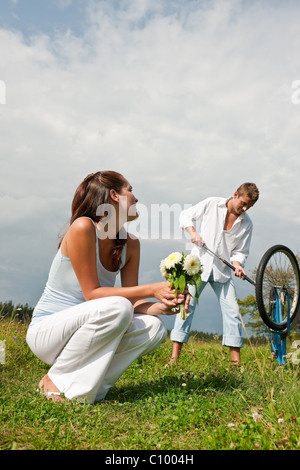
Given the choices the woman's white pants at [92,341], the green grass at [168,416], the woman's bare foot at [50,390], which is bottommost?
the green grass at [168,416]

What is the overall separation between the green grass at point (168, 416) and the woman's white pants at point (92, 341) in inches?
7.6

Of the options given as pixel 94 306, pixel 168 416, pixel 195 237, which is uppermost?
pixel 195 237

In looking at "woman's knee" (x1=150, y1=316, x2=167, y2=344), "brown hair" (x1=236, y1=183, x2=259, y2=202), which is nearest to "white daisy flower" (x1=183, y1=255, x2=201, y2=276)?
"woman's knee" (x1=150, y1=316, x2=167, y2=344)

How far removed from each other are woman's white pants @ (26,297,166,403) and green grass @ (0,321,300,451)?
194 mm

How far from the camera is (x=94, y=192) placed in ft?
12.0

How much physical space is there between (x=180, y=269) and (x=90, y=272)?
741 mm

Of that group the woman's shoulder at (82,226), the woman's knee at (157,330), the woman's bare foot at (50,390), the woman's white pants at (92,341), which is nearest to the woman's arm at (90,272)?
the woman's shoulder at (82,226)

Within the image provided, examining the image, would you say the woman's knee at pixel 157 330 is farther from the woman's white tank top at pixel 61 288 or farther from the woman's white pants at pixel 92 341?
the woman's white tank top at pixel 61 288

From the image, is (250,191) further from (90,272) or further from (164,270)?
(90,272)

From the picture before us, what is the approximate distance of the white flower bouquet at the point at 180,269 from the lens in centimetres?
357

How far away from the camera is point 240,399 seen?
3.52 metres

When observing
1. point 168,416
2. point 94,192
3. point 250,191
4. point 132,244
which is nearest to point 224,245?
point 250,191

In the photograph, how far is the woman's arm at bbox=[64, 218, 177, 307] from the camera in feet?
11.5
